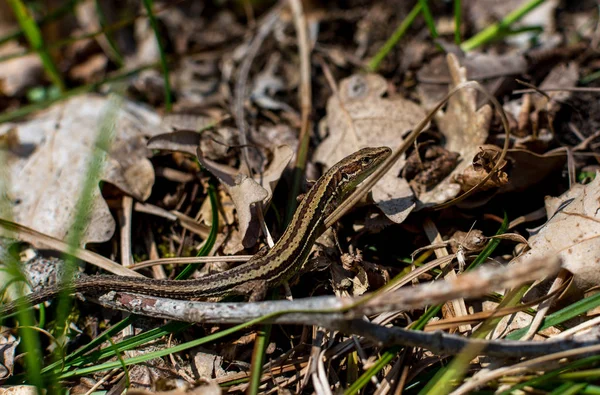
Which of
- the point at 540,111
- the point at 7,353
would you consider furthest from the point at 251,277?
the point at 540,111

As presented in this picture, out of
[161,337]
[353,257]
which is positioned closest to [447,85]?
[353,257]

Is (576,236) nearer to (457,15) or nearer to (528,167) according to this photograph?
(528,167)

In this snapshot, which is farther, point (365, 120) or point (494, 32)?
point (494, 32)

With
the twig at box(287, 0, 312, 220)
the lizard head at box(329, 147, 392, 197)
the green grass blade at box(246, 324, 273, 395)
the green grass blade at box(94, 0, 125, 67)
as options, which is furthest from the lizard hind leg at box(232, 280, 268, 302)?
the green grass blade at box(94, 0, 125, 67)

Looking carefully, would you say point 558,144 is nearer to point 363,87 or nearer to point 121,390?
point 363,87

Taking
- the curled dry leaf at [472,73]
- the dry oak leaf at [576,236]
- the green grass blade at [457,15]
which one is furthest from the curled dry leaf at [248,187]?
the green grass blade at [457,15]

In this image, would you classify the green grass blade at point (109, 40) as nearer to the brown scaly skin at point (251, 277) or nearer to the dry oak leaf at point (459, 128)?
the brown scaly skin at point (251, 277)
